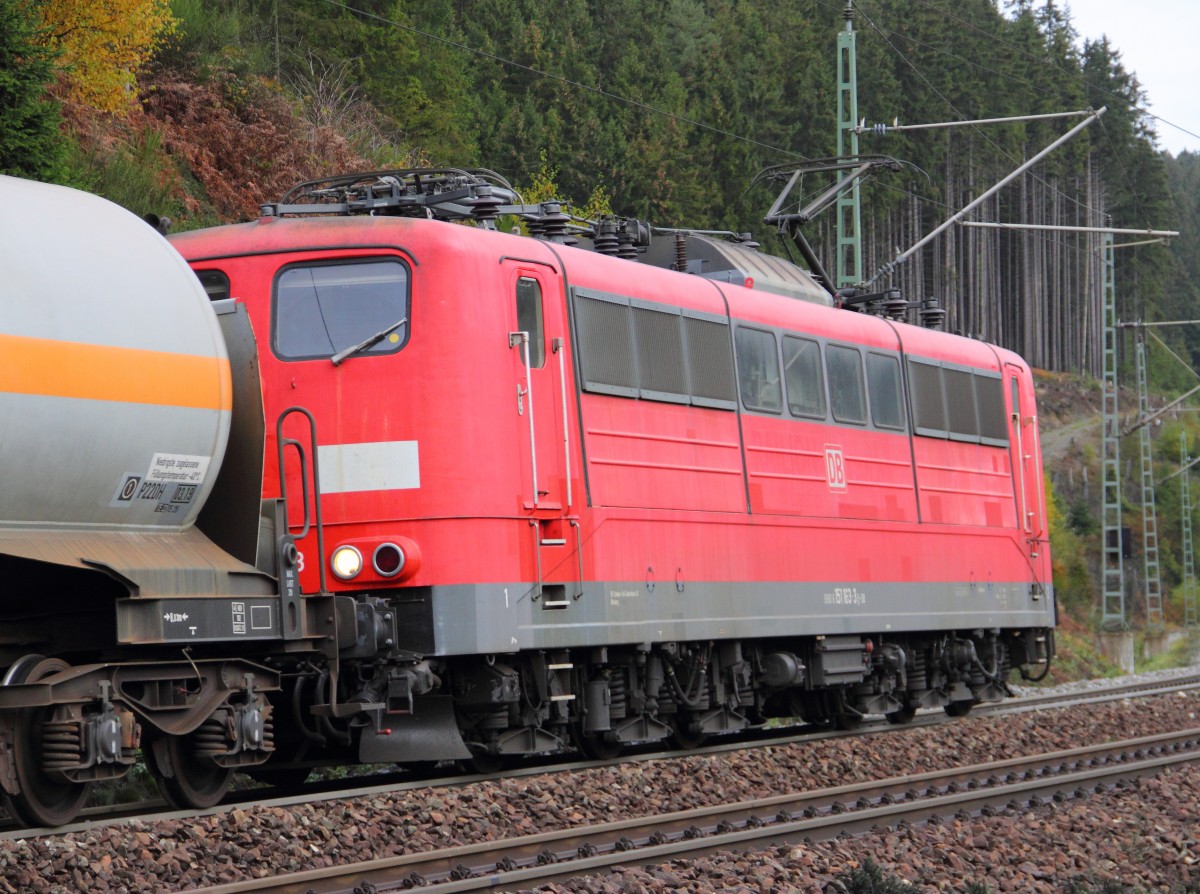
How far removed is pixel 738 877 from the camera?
909cm

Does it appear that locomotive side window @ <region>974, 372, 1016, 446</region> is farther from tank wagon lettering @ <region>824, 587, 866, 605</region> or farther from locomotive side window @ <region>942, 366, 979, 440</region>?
tank wagon lettering @ <region>824, 587, 866, 605</region>

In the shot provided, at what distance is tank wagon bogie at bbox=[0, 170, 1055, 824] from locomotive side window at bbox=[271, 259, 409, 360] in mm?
22

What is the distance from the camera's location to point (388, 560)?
37.0 ft

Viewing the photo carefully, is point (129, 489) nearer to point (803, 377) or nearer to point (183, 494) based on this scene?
point (183, 494)

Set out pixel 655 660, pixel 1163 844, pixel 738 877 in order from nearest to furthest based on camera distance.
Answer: pixel 738 877 < pixel 1163 844 < pixel 655 660

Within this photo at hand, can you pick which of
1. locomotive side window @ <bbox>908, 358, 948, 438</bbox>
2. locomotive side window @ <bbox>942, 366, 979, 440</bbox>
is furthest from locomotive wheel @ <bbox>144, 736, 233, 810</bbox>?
locomotive side window @ <bbox>942, 366, 979, 440</bbox>

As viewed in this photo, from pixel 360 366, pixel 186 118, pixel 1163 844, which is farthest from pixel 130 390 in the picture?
pixel 186 118

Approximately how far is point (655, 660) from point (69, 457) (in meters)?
6.31

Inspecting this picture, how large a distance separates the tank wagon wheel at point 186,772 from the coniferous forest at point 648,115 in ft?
32.2

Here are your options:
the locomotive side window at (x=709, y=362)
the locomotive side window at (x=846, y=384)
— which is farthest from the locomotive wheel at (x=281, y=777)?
the locomotive side window at (x=846, y=384)

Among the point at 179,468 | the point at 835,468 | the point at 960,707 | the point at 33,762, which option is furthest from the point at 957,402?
the point at 33,762

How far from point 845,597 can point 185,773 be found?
759 cm

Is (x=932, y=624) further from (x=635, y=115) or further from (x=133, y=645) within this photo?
(x=635, y=115)

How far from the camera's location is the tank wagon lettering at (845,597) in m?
15.8
